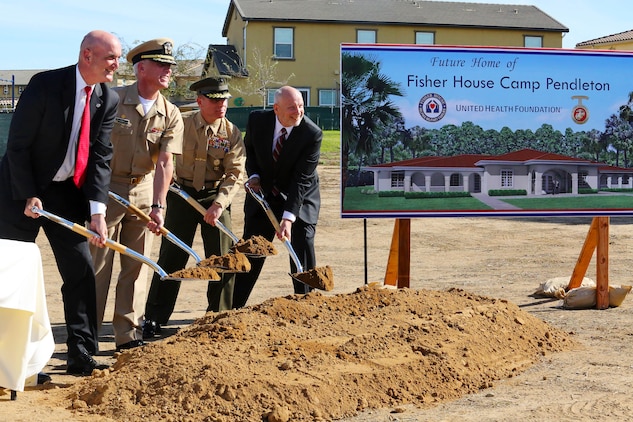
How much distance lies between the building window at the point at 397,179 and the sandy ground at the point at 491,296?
0.73 m

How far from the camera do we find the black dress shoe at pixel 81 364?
21.4 ft

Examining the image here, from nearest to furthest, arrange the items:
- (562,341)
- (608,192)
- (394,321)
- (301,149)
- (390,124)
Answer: (394,321) → (562,341) → (301,149) → (390,124) → (608,192)

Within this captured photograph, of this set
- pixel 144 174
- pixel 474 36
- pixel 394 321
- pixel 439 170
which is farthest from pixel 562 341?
pixel 474 36

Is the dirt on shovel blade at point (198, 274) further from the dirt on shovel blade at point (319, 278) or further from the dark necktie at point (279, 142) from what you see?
the dark necktie at point (279, 142)

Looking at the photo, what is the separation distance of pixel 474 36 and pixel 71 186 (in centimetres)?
A: 3753

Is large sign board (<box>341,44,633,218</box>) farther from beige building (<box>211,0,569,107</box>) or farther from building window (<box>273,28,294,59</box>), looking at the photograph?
building window (<box>273,28,294,59</box>)

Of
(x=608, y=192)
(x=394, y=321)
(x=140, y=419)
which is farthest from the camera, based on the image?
(x=608, y=192)

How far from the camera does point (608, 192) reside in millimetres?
9656

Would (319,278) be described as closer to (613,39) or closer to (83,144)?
Result: (83,144)

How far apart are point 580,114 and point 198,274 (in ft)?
15.1

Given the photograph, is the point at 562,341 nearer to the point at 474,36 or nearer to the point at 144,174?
the point at 144,174

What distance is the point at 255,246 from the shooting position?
7645 mm

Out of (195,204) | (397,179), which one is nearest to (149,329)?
(195,204)

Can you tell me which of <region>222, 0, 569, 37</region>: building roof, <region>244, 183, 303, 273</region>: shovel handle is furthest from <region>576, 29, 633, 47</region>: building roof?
<region>244, 183, 303, 273</region>: shovel handle
